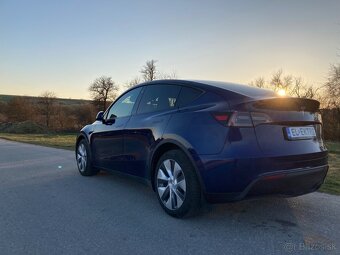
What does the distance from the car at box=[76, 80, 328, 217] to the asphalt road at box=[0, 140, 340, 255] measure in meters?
0.34

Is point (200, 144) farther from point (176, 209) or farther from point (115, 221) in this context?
point (115, 221)

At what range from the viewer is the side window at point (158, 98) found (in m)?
4.45

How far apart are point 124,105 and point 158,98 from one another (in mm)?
1058

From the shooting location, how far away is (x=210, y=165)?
3566mm

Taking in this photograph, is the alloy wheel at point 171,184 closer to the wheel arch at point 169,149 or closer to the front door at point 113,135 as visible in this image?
the wheel arch at point 169,149

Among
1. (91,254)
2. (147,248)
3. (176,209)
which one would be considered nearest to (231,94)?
(176,209)

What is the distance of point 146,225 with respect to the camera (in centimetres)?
383

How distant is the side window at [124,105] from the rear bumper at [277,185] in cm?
228

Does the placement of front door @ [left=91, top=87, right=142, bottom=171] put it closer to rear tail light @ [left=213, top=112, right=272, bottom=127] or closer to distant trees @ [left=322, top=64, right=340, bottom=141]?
rear tail light @ [left=213, top=112, right=272, bottom=127]

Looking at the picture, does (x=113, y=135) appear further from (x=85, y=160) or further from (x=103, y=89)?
(x=103, y=89)

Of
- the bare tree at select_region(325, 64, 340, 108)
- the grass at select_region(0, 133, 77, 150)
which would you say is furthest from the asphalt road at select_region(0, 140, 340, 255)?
the bare tree at select_region(325, 64, 340, 108)

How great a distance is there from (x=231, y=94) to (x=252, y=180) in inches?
36.7

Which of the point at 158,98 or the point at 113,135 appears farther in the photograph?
the point at 113,135

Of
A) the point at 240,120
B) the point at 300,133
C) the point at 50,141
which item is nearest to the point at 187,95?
the point at 240,120
